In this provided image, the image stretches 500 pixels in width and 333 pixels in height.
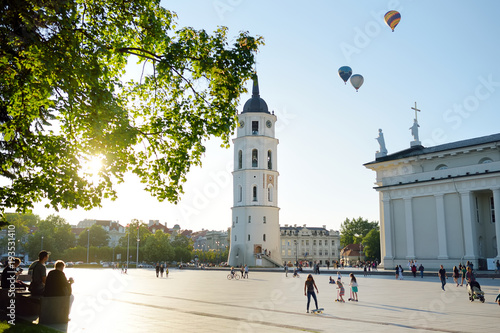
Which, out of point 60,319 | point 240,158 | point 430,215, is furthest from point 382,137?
point 60,319

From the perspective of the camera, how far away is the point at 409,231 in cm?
5009

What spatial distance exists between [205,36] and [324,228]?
500 ft

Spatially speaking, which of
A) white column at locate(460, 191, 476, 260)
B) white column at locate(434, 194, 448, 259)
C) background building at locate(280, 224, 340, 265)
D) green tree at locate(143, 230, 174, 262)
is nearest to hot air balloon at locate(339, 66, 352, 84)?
white column at locate(434, 194, 448, 259)

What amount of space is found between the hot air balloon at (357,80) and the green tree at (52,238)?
86.2m

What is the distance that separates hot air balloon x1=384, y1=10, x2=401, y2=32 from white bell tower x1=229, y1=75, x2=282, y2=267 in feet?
125

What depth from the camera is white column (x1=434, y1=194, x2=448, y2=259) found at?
46.9 metres

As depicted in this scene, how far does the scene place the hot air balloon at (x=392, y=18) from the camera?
45.6m

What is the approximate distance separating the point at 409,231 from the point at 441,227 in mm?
3693

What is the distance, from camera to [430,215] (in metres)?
49.0

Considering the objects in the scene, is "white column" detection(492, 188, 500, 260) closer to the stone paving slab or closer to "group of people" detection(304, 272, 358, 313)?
the stone paving slab

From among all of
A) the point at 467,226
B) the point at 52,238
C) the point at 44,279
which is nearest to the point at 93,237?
the point at 52,238

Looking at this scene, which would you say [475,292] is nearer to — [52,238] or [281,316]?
[281,316]

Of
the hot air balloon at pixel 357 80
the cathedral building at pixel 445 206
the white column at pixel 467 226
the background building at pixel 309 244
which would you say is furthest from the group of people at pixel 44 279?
the background building at pixel 309 244

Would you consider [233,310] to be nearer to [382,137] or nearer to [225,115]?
[225,115]
